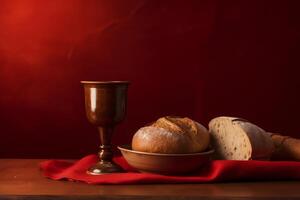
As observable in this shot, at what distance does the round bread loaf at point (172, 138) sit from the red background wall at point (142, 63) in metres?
0.52

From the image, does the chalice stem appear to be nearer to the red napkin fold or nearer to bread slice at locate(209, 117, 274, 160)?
the red napkin fold

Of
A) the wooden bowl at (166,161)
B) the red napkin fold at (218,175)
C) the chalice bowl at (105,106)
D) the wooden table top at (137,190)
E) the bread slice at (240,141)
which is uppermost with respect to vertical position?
the chalice bowl at (105,106)

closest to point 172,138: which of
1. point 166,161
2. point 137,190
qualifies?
point 166,161

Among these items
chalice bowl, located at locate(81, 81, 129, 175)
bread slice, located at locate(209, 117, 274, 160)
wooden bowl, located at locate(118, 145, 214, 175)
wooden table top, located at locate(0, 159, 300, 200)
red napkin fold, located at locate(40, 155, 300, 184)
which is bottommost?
wooden table top, located at locate(0, 159, 300, 200)

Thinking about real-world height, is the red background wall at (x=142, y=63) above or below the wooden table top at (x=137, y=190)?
above

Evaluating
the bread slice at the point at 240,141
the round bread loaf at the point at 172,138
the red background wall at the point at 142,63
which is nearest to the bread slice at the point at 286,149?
the bread slice at the point at 240,141

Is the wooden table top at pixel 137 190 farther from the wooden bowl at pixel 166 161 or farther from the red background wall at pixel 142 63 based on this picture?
the red background wall at pixel 142 63

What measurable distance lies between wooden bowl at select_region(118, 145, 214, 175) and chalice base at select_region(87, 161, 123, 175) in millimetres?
53

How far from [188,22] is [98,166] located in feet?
2.36

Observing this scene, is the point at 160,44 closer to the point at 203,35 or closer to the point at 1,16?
the point at 203,35

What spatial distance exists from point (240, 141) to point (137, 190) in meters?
0.35

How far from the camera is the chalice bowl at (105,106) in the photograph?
4.33 ft

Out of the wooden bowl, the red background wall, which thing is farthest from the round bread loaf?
the red background wall

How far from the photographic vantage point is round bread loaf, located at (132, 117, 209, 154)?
128 centimetres
